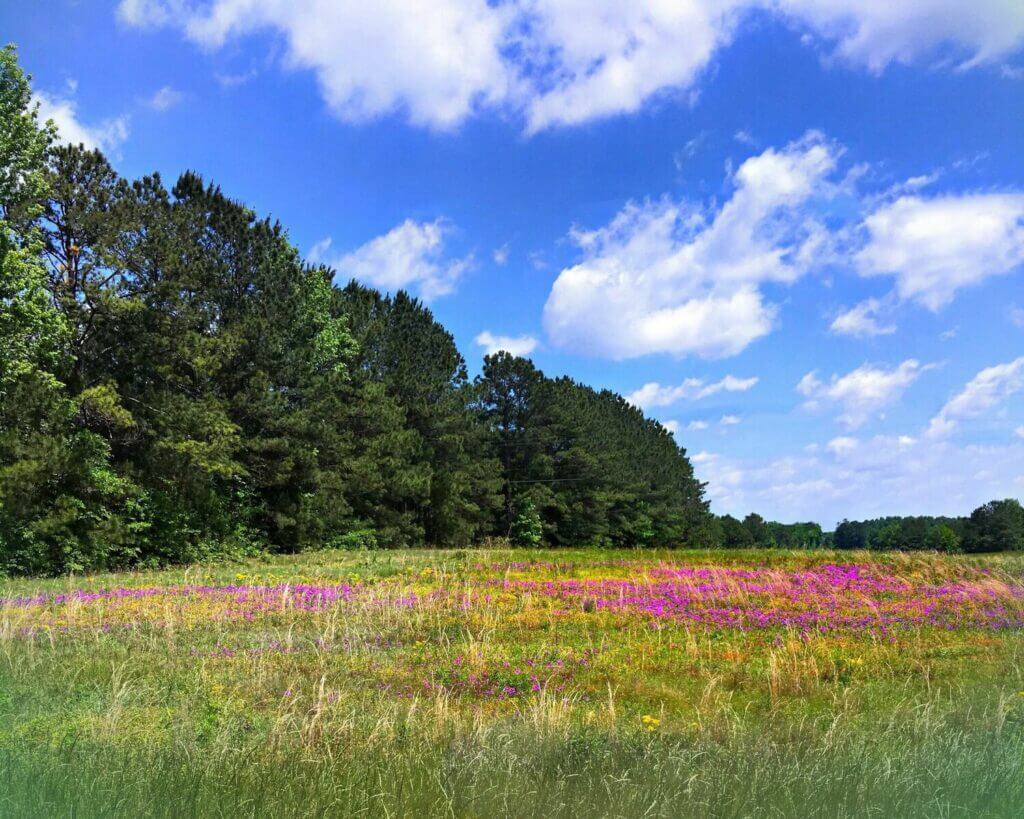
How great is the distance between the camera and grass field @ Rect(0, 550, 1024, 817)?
14.0 ft

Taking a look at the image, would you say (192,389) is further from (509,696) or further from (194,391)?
(509,696)

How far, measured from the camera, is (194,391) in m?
30.2

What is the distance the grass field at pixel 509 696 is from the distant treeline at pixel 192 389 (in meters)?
5.56

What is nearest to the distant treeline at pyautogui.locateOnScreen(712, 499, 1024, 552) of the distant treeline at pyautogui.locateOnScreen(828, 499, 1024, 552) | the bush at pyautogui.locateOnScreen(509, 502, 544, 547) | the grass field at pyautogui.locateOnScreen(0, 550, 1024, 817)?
the distant treeline at pyautogui.locateOnScreen(828, 499, 1024, 552)

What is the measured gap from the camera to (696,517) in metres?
104

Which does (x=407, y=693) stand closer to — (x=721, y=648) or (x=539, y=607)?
(x=721, y=648)

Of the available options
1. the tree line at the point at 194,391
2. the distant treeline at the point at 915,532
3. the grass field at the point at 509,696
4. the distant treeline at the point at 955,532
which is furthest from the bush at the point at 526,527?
the grass field at the point at 509,696

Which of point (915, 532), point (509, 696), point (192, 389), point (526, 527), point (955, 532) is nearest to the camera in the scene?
point (509, 696)

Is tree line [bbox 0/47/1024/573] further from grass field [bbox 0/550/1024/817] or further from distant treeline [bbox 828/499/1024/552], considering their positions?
distant treeline [bbox 828/499/1024/552]

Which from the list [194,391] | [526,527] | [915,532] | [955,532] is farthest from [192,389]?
[915,532]

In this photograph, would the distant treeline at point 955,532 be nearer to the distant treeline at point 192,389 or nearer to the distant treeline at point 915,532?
the distant treeline at point 915,532

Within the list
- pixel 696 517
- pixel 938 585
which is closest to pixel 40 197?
pixel 938 585

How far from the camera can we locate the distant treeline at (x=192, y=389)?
21.7 meters

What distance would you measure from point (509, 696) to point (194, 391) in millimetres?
25796
